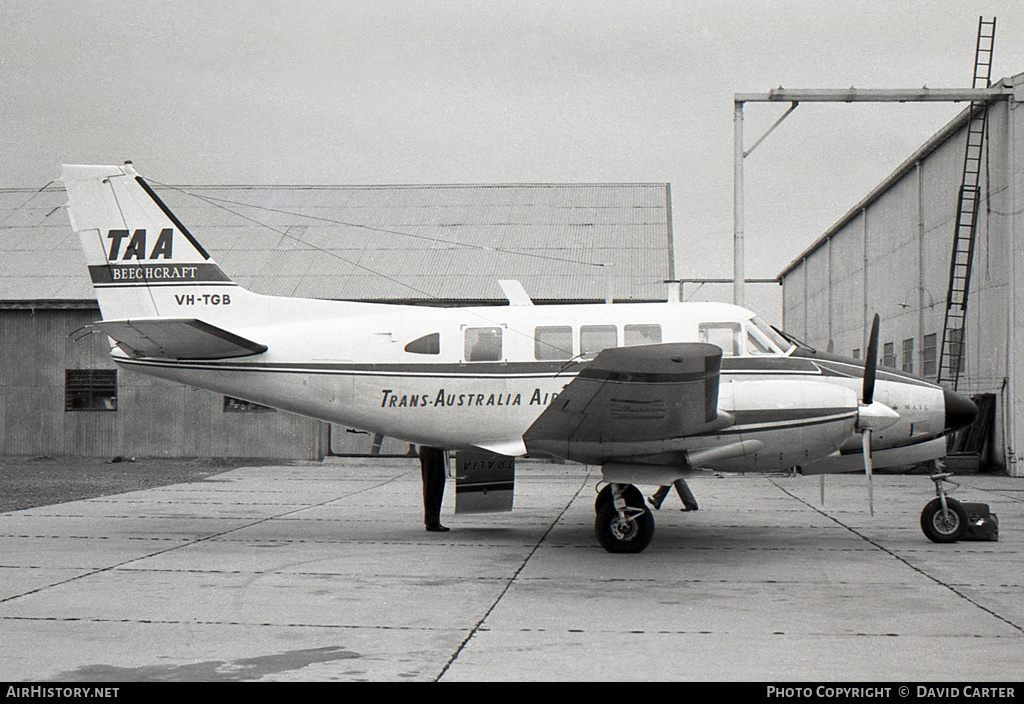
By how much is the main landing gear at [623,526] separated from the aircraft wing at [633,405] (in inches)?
19.4

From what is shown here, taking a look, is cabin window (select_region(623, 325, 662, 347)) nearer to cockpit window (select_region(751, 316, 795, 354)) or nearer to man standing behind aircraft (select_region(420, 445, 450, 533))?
cockpit window (select_region(751, 316, 795, 354))

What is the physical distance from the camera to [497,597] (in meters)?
8.52

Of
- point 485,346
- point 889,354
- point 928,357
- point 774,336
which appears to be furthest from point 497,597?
point 889,354

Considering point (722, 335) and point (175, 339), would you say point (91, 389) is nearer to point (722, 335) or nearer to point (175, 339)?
point (175, 339)

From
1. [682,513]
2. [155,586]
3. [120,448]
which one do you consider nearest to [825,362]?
[682,513]

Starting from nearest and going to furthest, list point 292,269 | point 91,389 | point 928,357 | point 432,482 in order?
1. point 432,482
2. point 928,357
3. point 91,389
4. point 292,269

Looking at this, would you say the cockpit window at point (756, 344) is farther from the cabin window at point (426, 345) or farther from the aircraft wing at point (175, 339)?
the aircraft wing at point (175, 339)

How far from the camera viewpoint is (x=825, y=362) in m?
11.9

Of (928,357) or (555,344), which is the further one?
(928,357)

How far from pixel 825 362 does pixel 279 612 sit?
7421 mm

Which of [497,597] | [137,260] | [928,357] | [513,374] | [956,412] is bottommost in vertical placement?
[497,597]

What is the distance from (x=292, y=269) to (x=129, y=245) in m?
17.4

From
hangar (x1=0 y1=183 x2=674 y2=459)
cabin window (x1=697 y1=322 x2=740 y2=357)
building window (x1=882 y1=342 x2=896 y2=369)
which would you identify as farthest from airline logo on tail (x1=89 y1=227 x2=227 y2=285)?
building window (x1=882 y1=342 x2=896 y2=369)

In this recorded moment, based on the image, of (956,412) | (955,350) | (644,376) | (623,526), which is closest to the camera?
(644,376)
